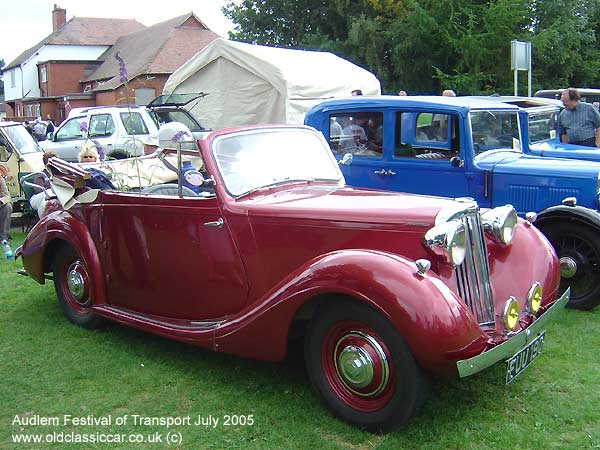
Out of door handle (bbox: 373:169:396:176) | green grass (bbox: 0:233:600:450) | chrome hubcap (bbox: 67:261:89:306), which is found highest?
door handle (bbox: 373:169:396:176)

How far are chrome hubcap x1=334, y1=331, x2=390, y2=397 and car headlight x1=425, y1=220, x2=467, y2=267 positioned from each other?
0.58 metres

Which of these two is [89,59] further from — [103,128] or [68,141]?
[103,128]

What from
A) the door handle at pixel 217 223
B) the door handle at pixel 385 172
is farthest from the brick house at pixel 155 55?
the door handle at pixel 217 223

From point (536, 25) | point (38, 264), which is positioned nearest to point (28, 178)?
point (38, 264)

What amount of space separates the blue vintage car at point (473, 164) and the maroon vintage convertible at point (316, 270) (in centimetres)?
126

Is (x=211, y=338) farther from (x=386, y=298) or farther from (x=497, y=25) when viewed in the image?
(x=497, y=25)

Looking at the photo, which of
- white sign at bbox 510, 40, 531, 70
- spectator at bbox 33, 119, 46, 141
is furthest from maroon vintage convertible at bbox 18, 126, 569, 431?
spectator at bbox 33, 119, 46, 141

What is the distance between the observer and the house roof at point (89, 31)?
4372 cm

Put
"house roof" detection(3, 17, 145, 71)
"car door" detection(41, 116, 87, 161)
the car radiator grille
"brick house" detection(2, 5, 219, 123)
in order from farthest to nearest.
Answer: "house roof" detection(3, 17, 145, 71), "brick house" detection(2, 5, 219, 123), "car door" detection(41, 116, 87, 161), the car radiator grille

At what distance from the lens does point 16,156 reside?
32.6 ft

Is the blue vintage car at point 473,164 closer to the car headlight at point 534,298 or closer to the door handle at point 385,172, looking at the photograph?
the door handle at point 385,172

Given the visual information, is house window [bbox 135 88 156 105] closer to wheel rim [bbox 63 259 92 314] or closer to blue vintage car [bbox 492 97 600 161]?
blue vintage car [bbox 492 97 600 161]

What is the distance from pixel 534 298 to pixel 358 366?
118 cm

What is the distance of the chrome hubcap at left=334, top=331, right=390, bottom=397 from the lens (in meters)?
3.19
